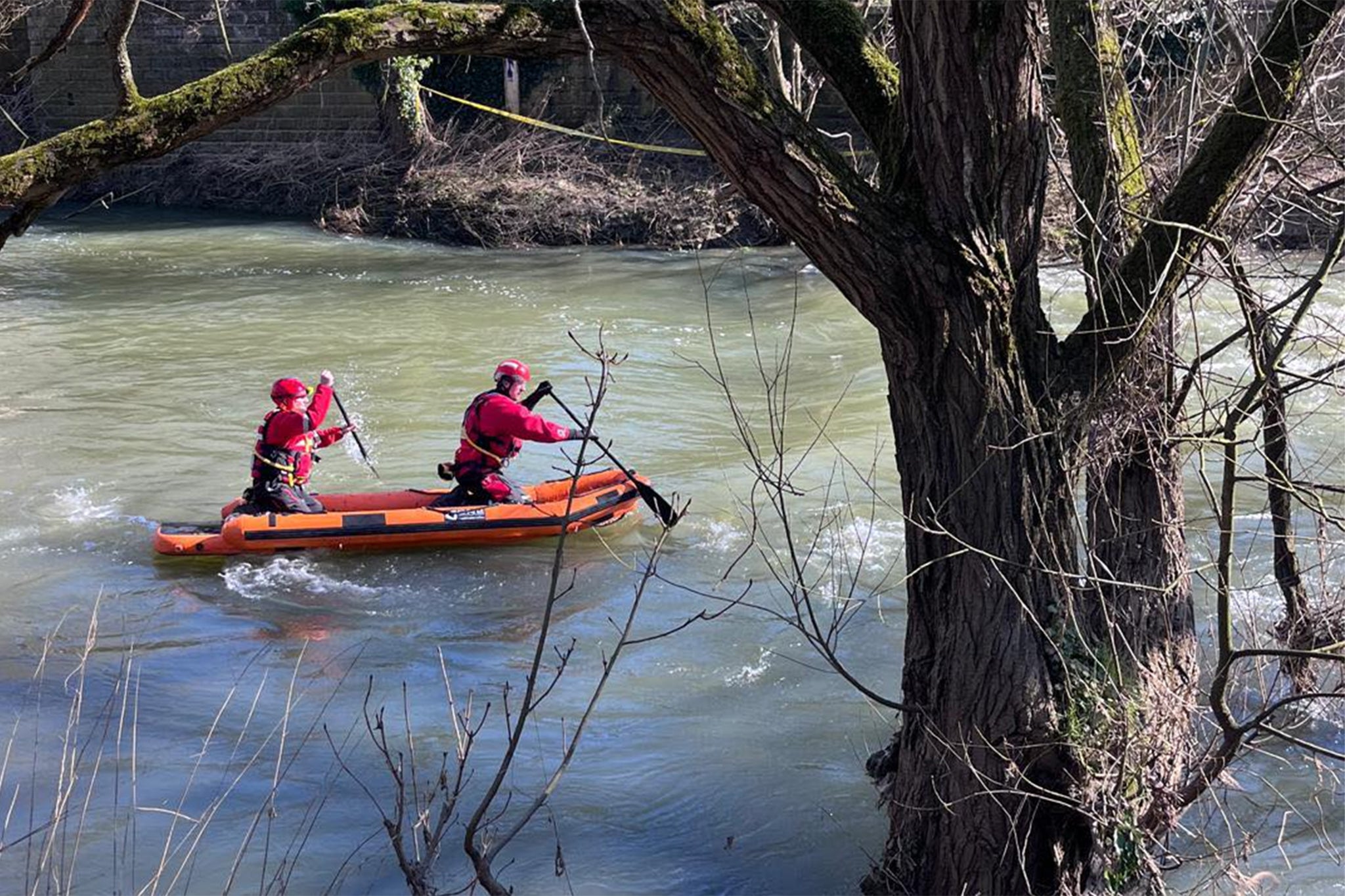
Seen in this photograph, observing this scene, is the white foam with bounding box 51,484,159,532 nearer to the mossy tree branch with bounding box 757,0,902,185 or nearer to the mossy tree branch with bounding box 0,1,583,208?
the mossy tree branch with bounding box 0,1,583,208

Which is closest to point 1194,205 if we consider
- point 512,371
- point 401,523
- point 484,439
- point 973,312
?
point 973,312

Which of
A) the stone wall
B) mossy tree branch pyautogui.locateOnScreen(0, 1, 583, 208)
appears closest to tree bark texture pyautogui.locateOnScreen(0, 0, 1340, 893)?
mossy tree branch pyautogui.locateOnScreen(0, 1, 583, 208)

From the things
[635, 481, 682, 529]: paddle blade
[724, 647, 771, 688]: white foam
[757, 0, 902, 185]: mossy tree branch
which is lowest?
[724, 647, 771, 688]: white foam

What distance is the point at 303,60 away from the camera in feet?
13.1

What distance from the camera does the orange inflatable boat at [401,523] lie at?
31.1 ft

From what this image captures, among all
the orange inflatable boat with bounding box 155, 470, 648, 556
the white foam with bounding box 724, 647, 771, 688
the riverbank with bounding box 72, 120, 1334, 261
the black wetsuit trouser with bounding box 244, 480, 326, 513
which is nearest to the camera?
the white foam with bounding box 724, 647, 771, 688

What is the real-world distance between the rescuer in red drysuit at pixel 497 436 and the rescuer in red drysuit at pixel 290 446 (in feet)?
2.65

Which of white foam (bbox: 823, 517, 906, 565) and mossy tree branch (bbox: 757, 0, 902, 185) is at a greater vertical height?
mossy tree branch (bbox: 757, 0, 902, 185)

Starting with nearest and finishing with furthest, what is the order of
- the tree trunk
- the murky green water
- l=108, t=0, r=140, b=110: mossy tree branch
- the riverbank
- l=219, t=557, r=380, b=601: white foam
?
l=108, t=0, r=140, b=110: mossy tree branch, the tree trunk, the murky green water, l=219, t=557, r=380, b=601: white foam, the riverbank

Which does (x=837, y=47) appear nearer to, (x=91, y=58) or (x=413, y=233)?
(x=413, y=233)

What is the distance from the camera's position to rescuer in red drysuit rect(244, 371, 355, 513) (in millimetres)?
9430

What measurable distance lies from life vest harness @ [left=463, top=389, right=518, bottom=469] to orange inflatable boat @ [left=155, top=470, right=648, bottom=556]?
0.34 metres

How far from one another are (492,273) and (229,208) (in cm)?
745

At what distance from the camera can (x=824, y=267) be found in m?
4.25
